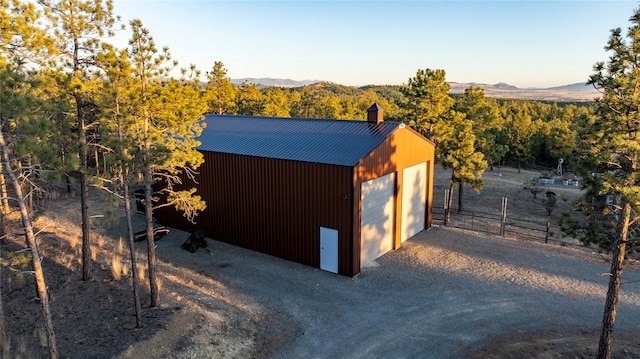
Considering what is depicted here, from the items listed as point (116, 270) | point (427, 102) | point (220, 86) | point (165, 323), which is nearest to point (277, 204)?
point (116, 270)

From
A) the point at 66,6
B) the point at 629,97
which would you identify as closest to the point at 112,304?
the point at 66,6

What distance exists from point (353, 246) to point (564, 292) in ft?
25.7

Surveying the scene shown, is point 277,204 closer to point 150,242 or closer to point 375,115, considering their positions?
point 375,115

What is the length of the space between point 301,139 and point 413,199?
6.70m

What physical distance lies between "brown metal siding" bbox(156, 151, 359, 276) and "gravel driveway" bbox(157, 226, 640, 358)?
2.48 feet

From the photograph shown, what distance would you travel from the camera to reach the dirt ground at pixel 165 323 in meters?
10.5

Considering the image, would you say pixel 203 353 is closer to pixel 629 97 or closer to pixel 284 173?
pixel 284 173

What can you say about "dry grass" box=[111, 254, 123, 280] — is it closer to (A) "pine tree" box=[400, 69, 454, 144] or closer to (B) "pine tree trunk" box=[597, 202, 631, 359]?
(B) "pine tree trunk" box=[597, 202, 631, 359]

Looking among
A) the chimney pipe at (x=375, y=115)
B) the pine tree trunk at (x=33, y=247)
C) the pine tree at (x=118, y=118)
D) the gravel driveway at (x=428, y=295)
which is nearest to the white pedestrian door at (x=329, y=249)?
the gravel driveway at (x=428, y=295)

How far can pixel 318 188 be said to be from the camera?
1639cm

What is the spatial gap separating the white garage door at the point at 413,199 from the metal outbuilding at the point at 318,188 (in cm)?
5

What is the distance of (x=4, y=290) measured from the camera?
45.4 feet

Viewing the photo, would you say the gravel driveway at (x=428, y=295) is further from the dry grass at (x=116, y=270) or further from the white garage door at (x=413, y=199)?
the dry grass at (x=116, y=270)

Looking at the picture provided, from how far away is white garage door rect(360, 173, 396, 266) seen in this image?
16703 mm
